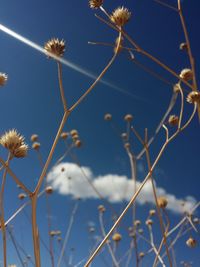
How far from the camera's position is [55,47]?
63.4 inches

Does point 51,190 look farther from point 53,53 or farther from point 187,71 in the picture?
point 53,53

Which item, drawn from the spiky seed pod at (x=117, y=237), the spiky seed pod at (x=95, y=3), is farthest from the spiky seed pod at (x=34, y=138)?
the spiky seed pod at (x=95, y=3)

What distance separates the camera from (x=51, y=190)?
4.64 meters

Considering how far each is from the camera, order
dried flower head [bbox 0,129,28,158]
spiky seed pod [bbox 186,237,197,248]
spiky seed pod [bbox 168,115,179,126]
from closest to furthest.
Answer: dried flower head [bbox 0,129,28,158], spiky seed pod [bbox 168,115,179,126], spiky seed pod [bbox 186,237,197,248]

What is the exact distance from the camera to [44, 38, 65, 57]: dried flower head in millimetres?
1591

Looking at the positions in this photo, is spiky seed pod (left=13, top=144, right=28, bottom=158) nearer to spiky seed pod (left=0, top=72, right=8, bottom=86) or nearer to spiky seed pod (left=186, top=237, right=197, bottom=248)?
spiky seed pod (left=0, top=72, right=8, bottom=86)

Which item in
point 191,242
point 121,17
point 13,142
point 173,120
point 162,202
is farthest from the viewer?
point 191,242

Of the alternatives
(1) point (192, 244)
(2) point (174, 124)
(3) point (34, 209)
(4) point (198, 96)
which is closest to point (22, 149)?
(3) point (34, 209)

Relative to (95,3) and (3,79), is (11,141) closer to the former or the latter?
(3,79)

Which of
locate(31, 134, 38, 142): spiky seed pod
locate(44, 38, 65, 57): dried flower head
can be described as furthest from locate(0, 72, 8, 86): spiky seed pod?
locate(31, 134, 38, 142): spiky seed pod

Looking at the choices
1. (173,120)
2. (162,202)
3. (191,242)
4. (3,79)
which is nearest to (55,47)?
(3,79)

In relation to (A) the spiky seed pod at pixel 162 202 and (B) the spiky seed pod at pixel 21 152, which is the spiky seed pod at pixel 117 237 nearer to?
(A) the spiky seed pod at pixel 162 202

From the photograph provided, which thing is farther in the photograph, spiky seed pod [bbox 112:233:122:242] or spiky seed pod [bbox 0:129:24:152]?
spiky seed pod [bbox 112:233:122:242]

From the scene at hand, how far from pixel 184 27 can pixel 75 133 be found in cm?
285
